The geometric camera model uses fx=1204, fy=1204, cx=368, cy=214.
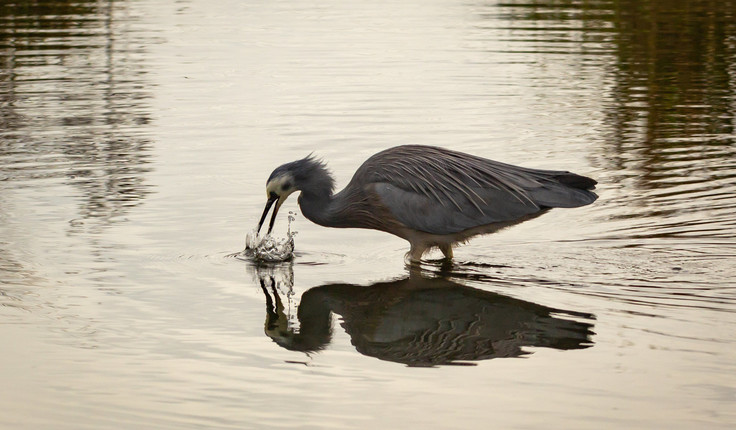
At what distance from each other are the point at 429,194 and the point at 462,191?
26 centimetres

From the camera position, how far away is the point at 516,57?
20594 mm

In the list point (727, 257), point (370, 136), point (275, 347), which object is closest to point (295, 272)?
point (275, 347)

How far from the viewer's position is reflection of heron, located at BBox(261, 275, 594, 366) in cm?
742

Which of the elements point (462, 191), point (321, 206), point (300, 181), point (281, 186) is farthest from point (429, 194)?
point (281, 186)

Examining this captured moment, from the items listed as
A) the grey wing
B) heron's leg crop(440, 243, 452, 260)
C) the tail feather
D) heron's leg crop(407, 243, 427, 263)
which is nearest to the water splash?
the grey wing

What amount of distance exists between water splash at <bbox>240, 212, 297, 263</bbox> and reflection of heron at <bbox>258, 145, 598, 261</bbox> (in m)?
0.15

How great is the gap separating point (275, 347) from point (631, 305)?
95.1 inches

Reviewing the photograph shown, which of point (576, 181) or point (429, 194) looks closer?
point (576, 181)

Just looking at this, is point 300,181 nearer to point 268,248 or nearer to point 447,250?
point 268,248

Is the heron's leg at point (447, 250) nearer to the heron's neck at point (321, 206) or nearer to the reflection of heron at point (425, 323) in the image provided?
the reflection of heron at point (425, 323)

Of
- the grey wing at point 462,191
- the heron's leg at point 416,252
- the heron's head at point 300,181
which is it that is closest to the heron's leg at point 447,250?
the heron's leg at point 416,252

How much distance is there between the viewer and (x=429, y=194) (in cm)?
943

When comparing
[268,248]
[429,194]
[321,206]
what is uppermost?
[429,194]

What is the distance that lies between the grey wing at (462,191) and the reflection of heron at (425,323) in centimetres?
59
